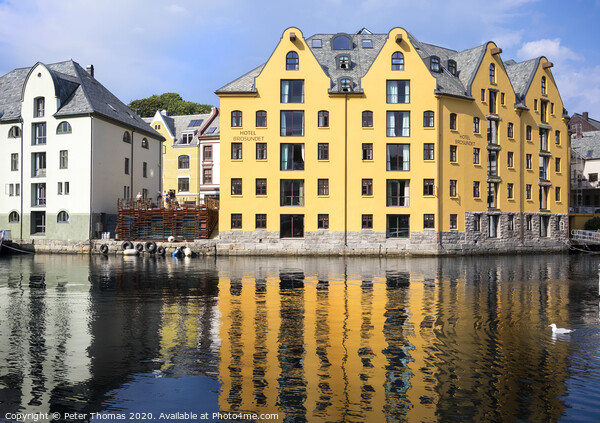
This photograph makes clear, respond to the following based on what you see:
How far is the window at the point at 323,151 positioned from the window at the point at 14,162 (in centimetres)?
3499

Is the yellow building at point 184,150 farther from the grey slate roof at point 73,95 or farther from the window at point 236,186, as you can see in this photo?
the window at point 236,186

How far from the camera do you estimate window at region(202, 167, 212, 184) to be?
82562 mm

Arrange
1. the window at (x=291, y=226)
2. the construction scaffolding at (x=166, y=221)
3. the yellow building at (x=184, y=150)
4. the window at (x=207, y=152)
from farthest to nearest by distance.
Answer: the yellow building at (x=184, y=150), the window at (x=207, y=152), the construction scaffolding at (x=166, y=221), the window at (x=291, y=226)

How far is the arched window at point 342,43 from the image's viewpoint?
200 feet

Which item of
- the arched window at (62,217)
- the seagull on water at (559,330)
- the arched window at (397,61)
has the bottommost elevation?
the seagull on water at (559,330)

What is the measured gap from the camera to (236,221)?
183 feet

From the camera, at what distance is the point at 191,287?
28.7m

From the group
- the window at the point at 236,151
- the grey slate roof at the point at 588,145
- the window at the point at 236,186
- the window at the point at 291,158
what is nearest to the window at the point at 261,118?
the window at the point at 236,151

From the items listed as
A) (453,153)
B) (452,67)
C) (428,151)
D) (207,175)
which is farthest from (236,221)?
(452,67)

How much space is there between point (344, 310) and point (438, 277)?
594 inches

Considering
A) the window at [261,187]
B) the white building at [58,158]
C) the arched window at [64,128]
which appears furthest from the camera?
the arched window at [64,128]

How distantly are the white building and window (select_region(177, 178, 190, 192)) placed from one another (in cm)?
2260

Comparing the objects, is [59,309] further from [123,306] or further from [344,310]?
[344,310]

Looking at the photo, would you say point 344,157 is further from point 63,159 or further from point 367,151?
point 63,159
